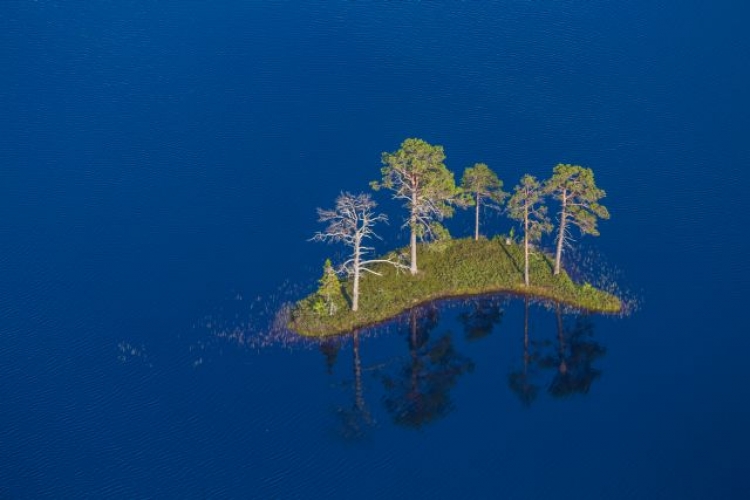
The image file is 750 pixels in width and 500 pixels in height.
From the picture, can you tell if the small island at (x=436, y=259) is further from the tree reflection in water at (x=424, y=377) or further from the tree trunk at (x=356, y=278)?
the tree reflection in water at (x=424, y=377)

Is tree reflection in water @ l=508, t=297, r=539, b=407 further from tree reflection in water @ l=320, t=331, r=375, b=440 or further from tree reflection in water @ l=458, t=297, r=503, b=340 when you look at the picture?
tree reflection in water @ l=320, t=331, r=375, b=440

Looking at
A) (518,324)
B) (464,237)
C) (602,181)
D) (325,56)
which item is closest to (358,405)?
(518,324)

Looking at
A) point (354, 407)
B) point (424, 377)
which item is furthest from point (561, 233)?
point (354, 407)

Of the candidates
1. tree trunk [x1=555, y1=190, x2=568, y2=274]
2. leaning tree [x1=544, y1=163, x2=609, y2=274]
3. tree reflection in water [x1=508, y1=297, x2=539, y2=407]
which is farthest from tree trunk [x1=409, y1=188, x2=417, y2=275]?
tree trunk [x1=555, y1=190, x2=568, y2=274]

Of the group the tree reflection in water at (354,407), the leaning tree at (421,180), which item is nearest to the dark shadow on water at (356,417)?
the tree reflection in water at (354,407)

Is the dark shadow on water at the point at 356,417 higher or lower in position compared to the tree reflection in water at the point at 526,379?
lower

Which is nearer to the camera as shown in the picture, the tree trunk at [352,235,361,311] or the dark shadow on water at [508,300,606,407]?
the dark shadow on water at [508,300,606,407]
